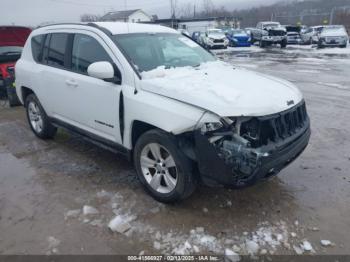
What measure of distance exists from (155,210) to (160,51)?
1.96 m

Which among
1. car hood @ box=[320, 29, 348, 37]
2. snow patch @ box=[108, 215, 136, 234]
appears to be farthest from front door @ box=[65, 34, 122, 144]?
car hood @ box=[320, 29, 348, 37]

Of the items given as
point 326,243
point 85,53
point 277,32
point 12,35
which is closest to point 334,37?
point 277,32

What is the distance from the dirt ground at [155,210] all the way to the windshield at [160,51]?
1488mm

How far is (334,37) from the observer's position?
78.5 ft

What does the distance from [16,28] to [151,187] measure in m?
7.28

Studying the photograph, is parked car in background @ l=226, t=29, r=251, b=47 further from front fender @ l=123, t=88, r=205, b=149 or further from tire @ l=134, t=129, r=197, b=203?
tire @ l=134, t=129, r=197, b=203

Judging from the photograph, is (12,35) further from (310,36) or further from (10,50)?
(310,36)

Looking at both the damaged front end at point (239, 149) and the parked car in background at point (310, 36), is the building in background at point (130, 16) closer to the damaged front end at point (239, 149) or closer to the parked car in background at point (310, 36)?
the parked car in background at point (310, 36)

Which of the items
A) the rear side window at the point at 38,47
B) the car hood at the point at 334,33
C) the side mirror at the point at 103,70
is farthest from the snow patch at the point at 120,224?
the car hood at the point at 334,33

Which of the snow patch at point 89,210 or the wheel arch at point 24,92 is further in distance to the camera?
the wheel arch at point 24,92

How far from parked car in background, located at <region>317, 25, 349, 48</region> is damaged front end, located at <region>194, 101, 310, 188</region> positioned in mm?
24425

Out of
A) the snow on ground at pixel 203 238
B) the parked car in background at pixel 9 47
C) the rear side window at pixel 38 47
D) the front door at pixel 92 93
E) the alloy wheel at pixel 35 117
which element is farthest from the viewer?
the parked car in background at pixel 9 47

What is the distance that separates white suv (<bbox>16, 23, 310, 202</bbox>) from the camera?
2.88 metres

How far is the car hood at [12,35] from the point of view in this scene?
8562mm
